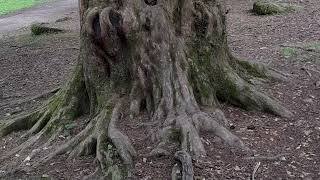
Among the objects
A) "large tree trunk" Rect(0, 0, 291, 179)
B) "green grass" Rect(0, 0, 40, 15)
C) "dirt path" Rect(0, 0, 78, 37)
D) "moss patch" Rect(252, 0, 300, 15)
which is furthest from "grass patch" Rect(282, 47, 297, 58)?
"green grass" Rect(0, 0, 40, 15)

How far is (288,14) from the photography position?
1360 centimetres

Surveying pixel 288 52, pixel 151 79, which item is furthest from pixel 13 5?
pixel 151 79

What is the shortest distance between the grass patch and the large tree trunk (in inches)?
116

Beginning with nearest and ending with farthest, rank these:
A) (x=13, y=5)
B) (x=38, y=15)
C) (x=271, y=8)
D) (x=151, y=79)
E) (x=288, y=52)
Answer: (x=151, y=79) < (x=288, y=52) < (x=271, y=8) < (x=38, y=15) < (x=13, y=5)

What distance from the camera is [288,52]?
30.3 ft

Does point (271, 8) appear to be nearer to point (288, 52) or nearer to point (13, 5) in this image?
point (288, 52)

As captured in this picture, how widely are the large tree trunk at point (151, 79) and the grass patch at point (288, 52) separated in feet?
9.67

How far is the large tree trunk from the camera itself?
17.7 ft

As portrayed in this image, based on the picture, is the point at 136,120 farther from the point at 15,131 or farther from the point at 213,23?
the point at 15,131

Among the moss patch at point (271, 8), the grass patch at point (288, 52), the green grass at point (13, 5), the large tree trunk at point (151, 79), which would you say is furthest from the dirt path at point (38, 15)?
the large tree trunk at point (151, 79)

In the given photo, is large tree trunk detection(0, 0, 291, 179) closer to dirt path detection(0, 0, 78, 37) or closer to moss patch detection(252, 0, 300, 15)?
moss patch detection(252, 0, 300, 15)

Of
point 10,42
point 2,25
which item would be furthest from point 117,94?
point 2,25

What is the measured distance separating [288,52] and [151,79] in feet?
14.1

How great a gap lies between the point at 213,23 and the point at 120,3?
1.22 metres
